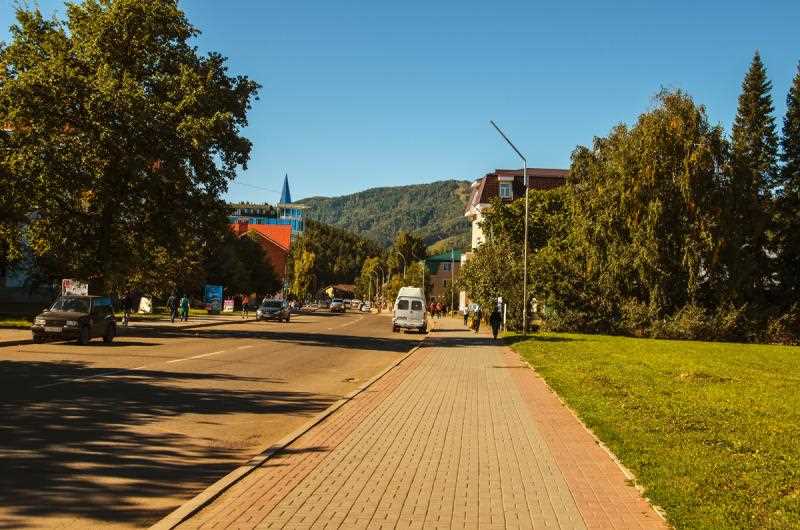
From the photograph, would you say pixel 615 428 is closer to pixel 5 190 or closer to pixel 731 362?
pixel 731 362

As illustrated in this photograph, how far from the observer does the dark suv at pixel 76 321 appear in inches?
981

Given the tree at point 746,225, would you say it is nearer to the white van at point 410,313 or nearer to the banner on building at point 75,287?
the white van at point 410,313

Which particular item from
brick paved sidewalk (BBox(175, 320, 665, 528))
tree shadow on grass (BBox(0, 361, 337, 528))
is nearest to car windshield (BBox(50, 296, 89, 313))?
tree shadow on grass (BBox(0, 361, 337, 528))

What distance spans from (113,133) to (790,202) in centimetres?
4645

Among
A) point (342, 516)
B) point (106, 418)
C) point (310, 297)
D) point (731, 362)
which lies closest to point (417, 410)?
point (106, 418)

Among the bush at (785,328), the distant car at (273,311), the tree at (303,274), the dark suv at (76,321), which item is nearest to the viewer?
the dark suv at (76,321)

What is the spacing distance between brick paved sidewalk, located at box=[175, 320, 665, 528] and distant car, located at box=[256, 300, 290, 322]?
147 ft

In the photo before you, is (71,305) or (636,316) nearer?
(71,305)

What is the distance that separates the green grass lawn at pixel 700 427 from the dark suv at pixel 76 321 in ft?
48.3

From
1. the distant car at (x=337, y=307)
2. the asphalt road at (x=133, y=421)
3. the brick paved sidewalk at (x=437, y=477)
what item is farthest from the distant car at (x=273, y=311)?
the distant car at (x=337, y=307)

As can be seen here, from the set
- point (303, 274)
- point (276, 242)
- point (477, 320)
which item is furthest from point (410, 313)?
point (276, 242)

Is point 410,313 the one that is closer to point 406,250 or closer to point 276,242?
point 406,250

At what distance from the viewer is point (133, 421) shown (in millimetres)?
10367

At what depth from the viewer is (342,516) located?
19.6 ft
